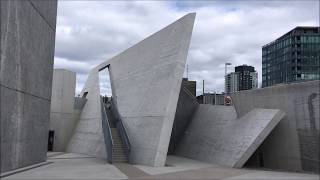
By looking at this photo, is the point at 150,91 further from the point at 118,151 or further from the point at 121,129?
the point at 118,151

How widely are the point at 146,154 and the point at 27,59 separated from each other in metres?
7.53

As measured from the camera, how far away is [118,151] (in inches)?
941

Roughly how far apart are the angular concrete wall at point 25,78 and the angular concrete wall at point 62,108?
12463 millimetres

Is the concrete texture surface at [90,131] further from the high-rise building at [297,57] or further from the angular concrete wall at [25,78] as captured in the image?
the high-rise building at [297,57]

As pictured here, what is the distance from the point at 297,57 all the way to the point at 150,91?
78.3m

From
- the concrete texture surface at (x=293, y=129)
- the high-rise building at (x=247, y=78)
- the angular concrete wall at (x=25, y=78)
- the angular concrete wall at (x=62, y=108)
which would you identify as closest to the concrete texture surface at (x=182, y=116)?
the concrete texture surface at (x=293, y=129)

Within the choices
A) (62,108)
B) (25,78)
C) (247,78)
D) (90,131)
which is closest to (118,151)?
(25,78)

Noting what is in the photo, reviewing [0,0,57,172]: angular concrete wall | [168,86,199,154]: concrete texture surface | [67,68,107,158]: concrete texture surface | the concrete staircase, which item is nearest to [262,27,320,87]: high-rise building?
[168,86,199,154]: concrete texture surface

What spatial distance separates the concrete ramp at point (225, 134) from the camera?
20.2m

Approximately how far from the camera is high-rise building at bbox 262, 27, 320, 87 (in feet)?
312

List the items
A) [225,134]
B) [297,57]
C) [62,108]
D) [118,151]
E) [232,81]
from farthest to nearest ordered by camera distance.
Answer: [297,57]
[232,81]
[62,108]
[225,134]
[118,151]

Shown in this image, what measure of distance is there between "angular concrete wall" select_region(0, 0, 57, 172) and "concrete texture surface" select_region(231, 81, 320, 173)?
Result: 11867 millimetres

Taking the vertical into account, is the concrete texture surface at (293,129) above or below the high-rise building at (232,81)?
below

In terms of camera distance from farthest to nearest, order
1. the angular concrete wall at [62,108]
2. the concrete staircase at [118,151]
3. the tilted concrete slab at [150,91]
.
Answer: the angular concrete wall at [62,108] < the concrete staircase at [118,151] < the tilted concrete slab at [150,91]
